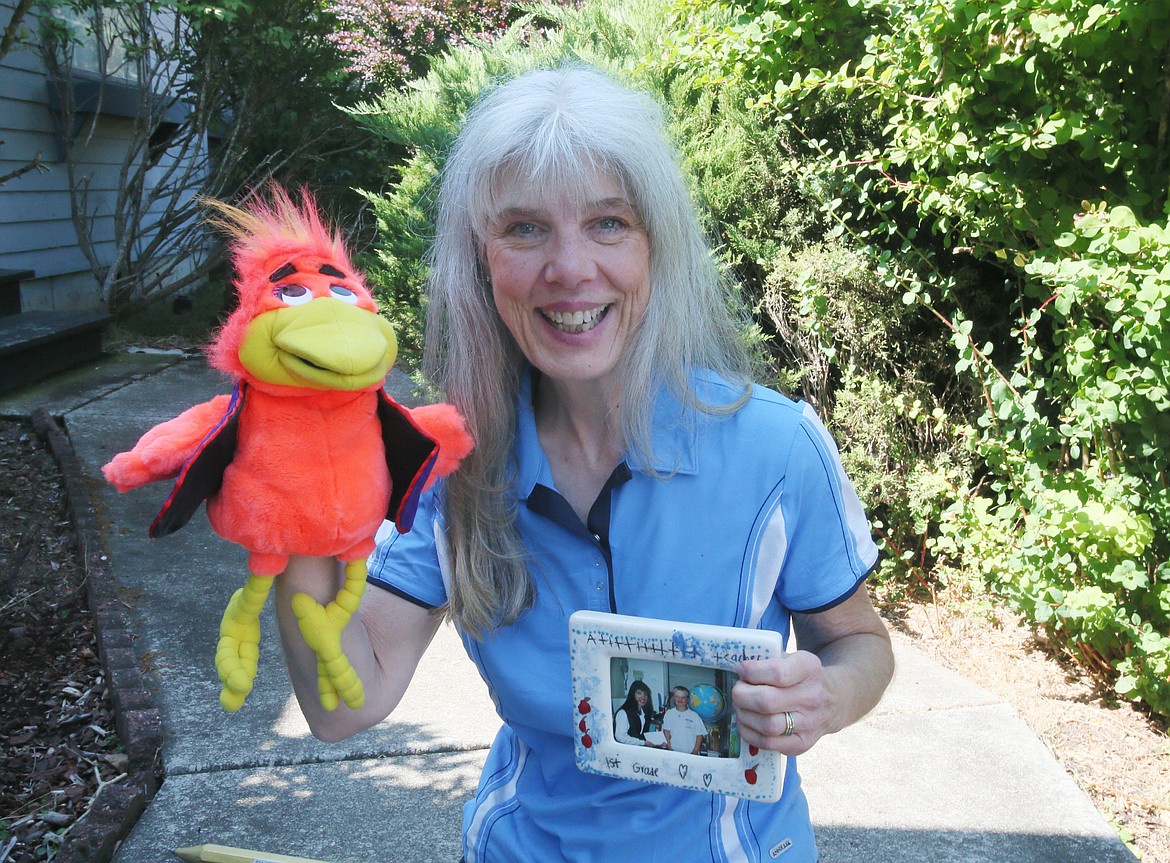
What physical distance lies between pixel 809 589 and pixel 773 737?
316mm

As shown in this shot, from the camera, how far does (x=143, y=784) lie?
289cm

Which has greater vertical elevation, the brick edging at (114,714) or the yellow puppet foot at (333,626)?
the yellow puppet foot at (333,626)

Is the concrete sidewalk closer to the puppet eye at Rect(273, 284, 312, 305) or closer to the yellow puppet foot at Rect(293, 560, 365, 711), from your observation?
the yellow puppet foot at Rect(293, 560, 365, 711)

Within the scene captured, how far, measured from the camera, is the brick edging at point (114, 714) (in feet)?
8.63

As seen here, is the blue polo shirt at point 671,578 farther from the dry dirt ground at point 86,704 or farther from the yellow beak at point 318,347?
the dry dirt ground at point 86,704

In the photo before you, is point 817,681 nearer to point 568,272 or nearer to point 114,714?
Answer: point 568,272

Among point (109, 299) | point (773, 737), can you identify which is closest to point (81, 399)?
point (109, 299)

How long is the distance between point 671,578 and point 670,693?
0.75ft

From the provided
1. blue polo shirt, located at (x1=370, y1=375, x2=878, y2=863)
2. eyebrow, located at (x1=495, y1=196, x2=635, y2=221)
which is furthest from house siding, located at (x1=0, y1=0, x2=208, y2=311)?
blue polo shirt, located at (x1=370, y1=375, x2=878, y2=863)

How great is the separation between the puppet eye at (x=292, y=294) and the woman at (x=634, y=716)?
2.24 feet

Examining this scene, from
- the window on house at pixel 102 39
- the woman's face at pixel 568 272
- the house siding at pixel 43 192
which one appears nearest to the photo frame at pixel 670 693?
the woman's face at pixel 568 272

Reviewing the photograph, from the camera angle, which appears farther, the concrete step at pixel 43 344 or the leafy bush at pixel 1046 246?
the concrete step at pixel 43 344

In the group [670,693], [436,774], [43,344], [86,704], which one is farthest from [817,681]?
[43,344]

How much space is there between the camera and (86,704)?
3338 mm
